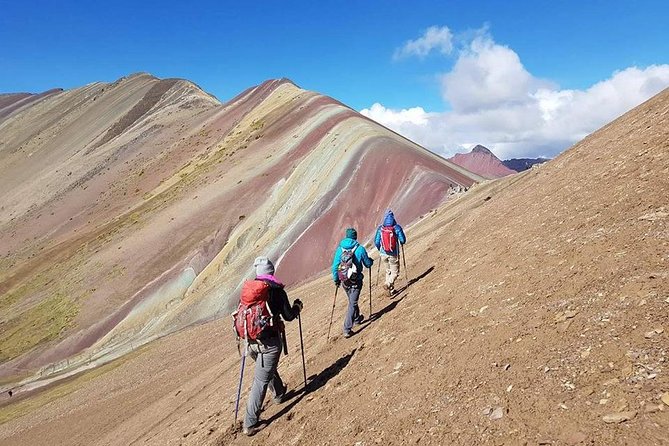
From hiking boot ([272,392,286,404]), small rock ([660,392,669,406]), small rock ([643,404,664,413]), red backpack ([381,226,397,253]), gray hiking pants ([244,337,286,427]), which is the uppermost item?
red backpack ([381,226,397,253])

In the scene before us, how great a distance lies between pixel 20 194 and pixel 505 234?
284ft

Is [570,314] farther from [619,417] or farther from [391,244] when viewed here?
[391,244]

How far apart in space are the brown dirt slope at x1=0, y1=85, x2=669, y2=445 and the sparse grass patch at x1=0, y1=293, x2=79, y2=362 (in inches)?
791

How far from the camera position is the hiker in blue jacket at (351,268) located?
10156 millimetres

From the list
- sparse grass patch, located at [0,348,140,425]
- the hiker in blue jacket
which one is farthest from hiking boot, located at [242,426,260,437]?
sparse grass patch, located at [0,348,140,425]

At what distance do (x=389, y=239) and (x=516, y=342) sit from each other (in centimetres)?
623

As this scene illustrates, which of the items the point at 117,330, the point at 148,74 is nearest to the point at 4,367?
the point at 117,330

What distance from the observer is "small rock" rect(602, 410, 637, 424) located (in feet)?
13.4

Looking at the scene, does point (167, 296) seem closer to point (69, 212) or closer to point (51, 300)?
point (51, 300)

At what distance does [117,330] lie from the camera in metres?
29.9

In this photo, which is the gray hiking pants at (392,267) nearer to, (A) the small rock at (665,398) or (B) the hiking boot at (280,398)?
(B) the hiking boot at (280,398)

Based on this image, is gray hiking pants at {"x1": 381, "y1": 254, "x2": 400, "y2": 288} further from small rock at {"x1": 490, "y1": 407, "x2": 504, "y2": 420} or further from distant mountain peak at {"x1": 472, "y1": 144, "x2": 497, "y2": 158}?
distant mountain peak at {"x1": 472, "y1": 144, "x2": 497, "y2": 158}

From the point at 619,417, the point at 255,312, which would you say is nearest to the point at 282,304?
the point at 255,312

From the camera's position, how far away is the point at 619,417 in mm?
4113
